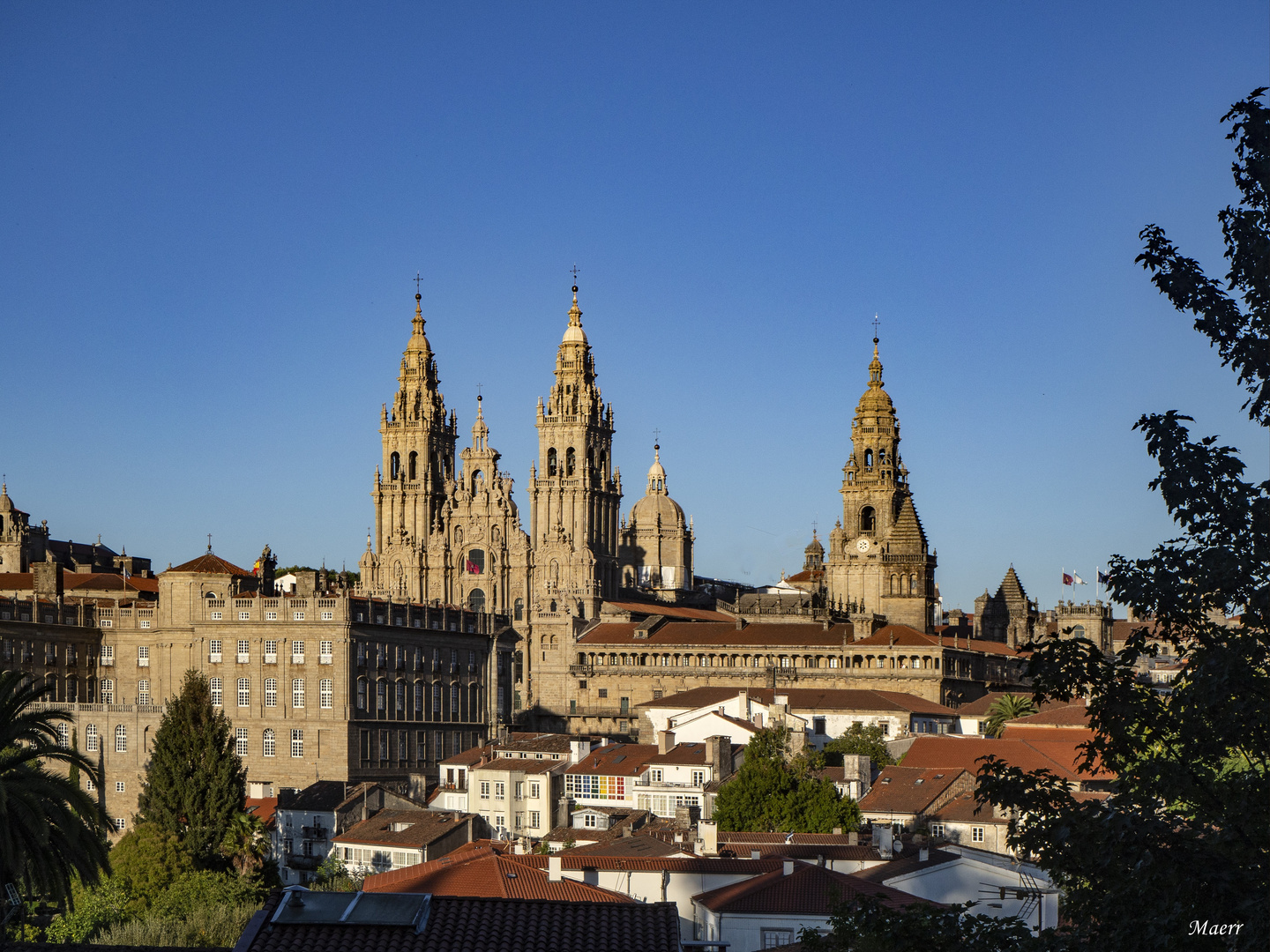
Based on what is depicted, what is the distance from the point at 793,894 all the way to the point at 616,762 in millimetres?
45641

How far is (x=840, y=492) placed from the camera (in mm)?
158250

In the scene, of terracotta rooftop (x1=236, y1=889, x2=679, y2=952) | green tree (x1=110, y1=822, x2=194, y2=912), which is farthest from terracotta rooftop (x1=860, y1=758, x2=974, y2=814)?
terracotta rooftop (x1=236, y1=889, x2=679, y2=952)

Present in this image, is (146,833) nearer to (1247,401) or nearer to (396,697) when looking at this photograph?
(396,697)

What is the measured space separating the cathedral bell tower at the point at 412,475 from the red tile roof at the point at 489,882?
103724mm

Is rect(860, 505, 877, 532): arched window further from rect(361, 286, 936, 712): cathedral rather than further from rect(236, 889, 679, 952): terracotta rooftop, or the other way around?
rect(236, 889, 679, 952): terracotta rooftop

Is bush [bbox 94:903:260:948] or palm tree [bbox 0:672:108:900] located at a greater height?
palm tree [bbox 0:672:108:900]

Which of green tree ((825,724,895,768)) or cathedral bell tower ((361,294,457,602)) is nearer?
green tree ((825,724,895,768))

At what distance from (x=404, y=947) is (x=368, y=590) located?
135034 mm

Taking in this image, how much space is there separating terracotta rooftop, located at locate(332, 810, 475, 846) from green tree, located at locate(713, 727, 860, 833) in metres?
12.0

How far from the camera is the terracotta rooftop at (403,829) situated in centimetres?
7831

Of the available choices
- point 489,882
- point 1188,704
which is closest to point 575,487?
point 489,882

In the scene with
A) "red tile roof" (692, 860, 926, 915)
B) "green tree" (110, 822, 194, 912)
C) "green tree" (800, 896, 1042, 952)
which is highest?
"green tree" (800, 896, 1042, 952)

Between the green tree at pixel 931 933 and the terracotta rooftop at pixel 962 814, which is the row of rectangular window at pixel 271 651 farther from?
the green tree at pixel 931 933
